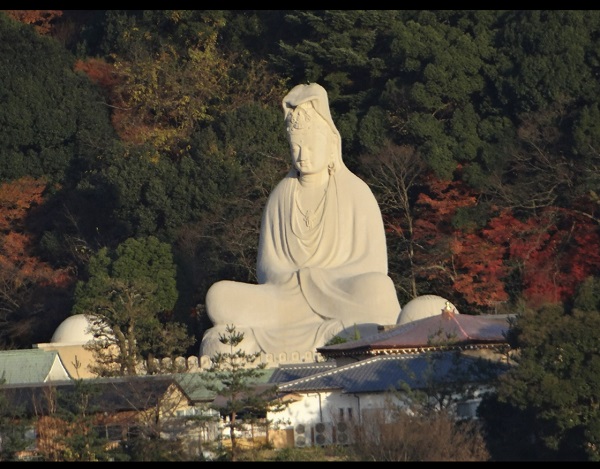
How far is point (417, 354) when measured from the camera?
2475cm

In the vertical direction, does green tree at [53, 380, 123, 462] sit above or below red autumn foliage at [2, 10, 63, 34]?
below

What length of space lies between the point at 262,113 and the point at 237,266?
10.4 ft

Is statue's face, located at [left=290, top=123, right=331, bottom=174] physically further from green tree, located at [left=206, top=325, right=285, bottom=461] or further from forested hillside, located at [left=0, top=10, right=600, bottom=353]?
green tree, located at [left=206, top=325, right=285, bottom=461]

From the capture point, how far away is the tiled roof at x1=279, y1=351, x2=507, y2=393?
23.5 m

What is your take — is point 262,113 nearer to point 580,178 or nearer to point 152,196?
point 152,196

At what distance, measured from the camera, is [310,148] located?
3030 centimetres

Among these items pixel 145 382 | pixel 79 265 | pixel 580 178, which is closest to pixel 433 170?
pixel 580 178

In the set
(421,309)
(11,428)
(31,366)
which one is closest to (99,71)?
(31,366)

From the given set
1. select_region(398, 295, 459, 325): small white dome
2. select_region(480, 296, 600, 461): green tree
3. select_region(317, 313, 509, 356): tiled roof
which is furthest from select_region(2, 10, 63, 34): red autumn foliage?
select_region(480, 296, 600, 461): green tree

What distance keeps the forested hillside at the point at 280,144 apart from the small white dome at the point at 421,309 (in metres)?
3.36

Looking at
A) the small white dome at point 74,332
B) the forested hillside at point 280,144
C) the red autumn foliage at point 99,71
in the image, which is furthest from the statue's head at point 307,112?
the red autumn foliage at point 99,71

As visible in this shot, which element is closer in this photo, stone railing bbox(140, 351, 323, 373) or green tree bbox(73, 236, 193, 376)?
stone railing bbox(140, 351, 323, 373)

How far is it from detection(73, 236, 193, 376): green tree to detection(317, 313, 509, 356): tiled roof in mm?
2371

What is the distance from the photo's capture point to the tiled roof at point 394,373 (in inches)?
927
